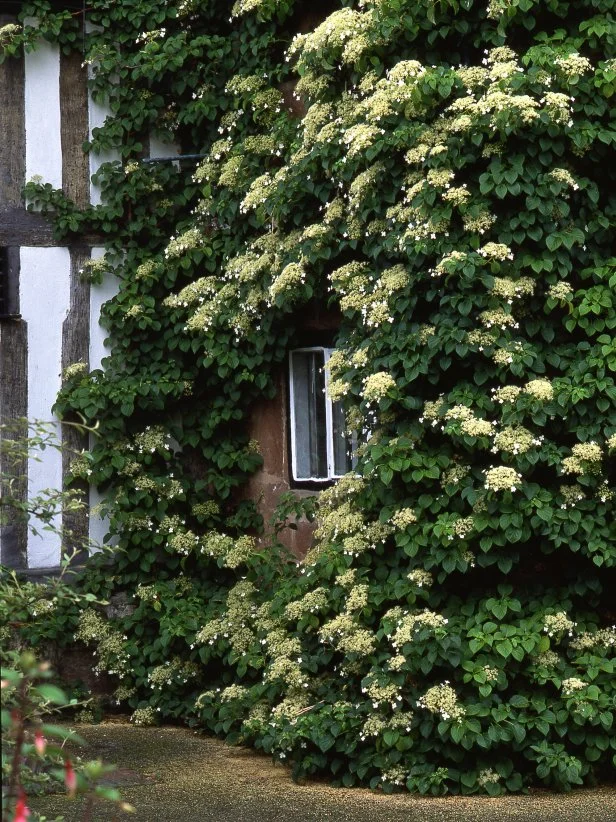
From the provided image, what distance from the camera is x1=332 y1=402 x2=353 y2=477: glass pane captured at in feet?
26.3

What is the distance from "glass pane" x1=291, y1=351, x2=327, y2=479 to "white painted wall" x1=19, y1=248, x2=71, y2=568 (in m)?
1.73

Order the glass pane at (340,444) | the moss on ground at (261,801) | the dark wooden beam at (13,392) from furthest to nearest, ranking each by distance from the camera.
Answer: the dark wooden beam at (13,392)
the glass pane at (340,444)
the moss on ground at (261,801)

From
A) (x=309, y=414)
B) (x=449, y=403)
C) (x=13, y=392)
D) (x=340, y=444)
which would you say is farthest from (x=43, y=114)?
(x=449, y=403)

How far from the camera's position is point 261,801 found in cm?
602

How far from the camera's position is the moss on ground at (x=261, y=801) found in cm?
561

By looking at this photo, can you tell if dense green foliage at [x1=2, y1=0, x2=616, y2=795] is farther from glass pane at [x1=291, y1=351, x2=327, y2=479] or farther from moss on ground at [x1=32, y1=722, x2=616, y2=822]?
glass pane at [x1=291, y1=351, x2=327, y2=479]

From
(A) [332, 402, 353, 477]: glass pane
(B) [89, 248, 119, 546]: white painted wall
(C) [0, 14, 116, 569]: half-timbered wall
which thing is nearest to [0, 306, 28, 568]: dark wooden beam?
(C) [0, 14, 116, 569]: half-timbered wall

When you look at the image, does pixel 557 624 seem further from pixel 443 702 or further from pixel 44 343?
pixel 44 343

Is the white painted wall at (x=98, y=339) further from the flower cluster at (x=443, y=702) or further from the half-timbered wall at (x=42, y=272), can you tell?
the flower cluster at (x=443, y=702)

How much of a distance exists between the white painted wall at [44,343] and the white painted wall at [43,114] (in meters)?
0.61

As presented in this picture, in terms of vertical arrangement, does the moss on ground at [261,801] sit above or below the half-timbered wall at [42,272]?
below

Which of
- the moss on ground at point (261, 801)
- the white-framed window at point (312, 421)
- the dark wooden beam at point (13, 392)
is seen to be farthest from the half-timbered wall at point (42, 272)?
the moss on ground at point (261, 801)

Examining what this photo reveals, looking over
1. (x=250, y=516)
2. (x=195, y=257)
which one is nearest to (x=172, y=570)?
(x=250, y=516)

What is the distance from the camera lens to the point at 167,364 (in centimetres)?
864
